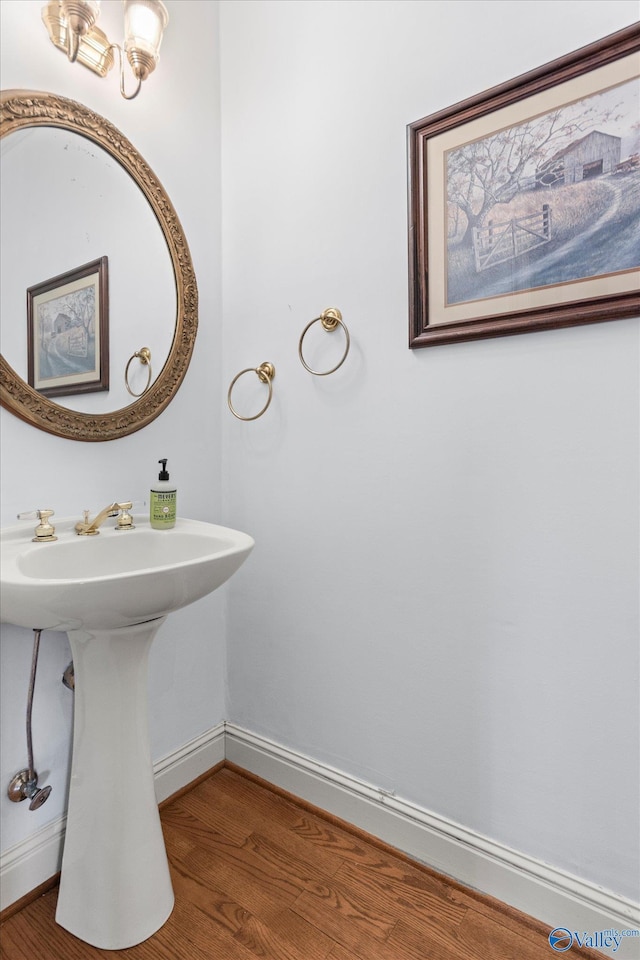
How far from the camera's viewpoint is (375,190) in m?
1.26

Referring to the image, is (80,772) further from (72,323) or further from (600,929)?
(600,929)

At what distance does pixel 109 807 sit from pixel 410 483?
936 millimetres

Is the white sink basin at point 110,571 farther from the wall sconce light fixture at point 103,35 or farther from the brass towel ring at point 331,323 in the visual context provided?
the wall sconce light fixture at point 103,35

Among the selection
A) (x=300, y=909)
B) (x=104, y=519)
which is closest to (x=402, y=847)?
(x=300, y=909)

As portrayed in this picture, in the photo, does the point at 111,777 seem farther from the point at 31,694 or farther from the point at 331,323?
the point at 331,323

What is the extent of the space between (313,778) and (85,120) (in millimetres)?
1755

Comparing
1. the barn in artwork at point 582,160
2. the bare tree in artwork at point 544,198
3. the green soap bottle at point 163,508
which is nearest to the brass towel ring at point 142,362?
the green soap bottle at point 163,508

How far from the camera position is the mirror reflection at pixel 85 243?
1079 millimetres

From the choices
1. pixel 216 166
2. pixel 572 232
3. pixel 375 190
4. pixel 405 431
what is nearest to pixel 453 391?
pixel 405 431

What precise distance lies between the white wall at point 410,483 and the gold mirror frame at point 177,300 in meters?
0.18

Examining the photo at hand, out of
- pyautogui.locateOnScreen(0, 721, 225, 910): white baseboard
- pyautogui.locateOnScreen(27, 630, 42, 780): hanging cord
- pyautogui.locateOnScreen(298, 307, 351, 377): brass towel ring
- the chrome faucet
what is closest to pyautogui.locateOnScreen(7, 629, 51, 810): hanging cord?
pyautogui.locateOnScreen(27, 630, 42, 780): hanging cord

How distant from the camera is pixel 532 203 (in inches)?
41.3

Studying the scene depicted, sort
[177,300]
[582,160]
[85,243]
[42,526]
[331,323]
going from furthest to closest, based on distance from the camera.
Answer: [177,300], [331,323], [85,243], [42,526], [582,160]

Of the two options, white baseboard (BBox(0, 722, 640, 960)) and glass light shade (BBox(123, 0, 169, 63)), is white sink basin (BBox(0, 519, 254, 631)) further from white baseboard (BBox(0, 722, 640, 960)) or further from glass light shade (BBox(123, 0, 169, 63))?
glass light shade (BBox(123, 0, 169, 63))
